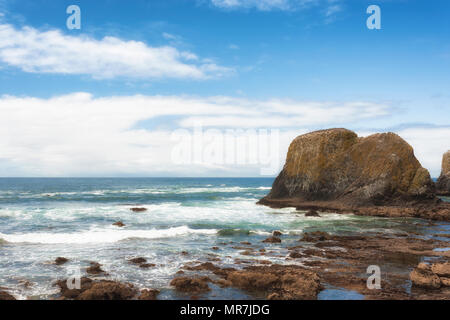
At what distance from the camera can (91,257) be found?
16.5 m

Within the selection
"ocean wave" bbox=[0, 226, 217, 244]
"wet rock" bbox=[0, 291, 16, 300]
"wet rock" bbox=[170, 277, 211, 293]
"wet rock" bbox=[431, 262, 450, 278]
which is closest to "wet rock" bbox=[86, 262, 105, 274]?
"wet rock" bbox=[0, 291, 16, 300]

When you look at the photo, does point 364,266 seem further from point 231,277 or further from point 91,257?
point 91,257

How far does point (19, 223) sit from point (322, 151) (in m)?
32.2

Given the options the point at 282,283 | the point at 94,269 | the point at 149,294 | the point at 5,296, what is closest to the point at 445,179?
the point at 282,283

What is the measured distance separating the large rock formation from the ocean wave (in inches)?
2366

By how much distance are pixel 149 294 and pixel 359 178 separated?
1232 inches

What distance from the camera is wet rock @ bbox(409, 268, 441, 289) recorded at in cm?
1132

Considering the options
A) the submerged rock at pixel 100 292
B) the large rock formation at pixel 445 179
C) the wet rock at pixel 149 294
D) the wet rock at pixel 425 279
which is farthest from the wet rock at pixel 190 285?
the large rock formation at pixel 445 179

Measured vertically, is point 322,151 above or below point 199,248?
above

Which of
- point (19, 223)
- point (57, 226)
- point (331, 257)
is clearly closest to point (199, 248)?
point (331, 257)

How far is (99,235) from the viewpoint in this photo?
22531 millimetres

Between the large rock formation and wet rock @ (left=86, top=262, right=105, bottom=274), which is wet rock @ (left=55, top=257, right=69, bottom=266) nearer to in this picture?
wet rock @ (left=86, top=262, right=105, bottom=274)

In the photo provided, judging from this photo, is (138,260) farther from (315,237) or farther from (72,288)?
(315,237)
